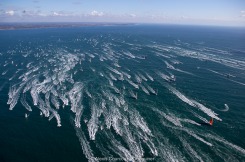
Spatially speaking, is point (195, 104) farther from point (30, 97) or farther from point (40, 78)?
point (40, 78)

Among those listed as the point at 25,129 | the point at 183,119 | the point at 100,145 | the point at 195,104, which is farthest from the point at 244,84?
the point at 25,129

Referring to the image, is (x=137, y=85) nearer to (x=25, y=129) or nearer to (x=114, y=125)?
(x=114, y=125)

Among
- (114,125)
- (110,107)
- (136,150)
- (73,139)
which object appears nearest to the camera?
(136,150)

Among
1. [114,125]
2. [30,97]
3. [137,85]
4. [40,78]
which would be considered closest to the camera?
[114,125]

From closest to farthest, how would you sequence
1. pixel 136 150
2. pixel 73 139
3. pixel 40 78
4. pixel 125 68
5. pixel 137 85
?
pixel 136 150, pixel 73 139, pixel 137 85, pixel 40 78, pixel 125 68

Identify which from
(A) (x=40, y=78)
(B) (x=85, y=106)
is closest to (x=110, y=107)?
(B) (x=85, y=106)

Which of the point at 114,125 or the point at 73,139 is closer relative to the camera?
the point at 73,139
